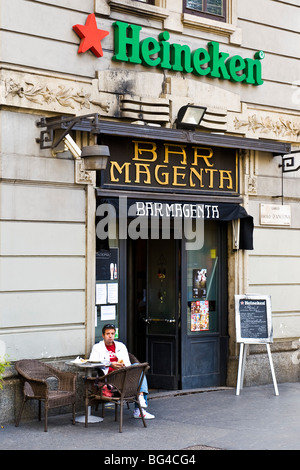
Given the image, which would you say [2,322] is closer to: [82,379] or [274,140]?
[82,379]

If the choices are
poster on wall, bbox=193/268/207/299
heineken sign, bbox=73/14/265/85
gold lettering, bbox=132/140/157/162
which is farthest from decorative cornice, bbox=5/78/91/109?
poster on wall, bbox=193/268/207/299

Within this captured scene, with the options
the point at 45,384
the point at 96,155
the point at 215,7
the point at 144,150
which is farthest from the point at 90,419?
the point at 215,7

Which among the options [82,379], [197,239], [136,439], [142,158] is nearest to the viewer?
[136,439]

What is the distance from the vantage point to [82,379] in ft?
34.2

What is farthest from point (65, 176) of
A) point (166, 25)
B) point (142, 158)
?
point (166, 25)

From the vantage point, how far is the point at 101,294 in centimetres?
1111

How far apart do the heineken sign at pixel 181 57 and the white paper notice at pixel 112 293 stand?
3.31 meters

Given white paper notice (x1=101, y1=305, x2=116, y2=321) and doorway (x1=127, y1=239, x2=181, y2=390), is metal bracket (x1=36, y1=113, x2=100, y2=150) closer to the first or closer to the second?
white paper notice (x1=101, y1=305, x2=116, y2=321)

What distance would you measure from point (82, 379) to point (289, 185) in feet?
17.2

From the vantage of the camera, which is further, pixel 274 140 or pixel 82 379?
pixel 274 140

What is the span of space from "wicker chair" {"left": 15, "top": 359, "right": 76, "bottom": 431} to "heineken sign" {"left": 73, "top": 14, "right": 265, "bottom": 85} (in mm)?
4363

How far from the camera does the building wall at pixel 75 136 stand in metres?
9.91

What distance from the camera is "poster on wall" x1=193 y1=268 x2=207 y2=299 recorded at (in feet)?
40.5

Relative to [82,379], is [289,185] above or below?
above
